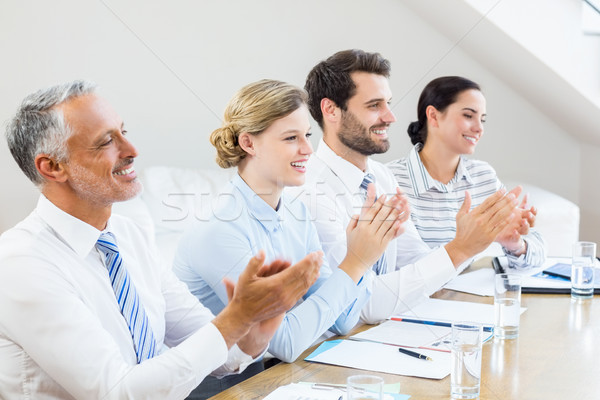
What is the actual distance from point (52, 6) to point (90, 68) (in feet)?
1.12

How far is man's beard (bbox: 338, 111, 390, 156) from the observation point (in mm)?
2164

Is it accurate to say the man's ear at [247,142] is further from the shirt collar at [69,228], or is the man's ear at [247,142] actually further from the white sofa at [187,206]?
the white sofa at [187,206]

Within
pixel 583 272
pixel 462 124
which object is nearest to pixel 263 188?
pixel 583 272

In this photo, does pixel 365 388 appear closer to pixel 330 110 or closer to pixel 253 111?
pixel 253 111

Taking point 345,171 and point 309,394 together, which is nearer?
point 309,394

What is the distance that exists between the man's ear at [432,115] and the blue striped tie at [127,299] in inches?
69.7

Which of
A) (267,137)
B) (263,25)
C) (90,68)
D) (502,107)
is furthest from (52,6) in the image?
(502,107)

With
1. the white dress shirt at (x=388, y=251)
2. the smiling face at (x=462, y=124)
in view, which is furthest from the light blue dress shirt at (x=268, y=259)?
the smiling face at (x=462, y=124)

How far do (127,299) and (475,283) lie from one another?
3.88ft

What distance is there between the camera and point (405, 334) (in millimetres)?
1528

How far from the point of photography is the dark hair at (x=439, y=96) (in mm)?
2746

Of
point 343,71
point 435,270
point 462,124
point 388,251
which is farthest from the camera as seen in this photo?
Result: point 462,124

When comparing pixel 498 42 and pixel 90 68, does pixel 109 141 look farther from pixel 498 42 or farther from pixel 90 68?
pixel 498 42

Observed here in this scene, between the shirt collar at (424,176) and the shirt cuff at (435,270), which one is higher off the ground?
the shirt collar at (424,176)
